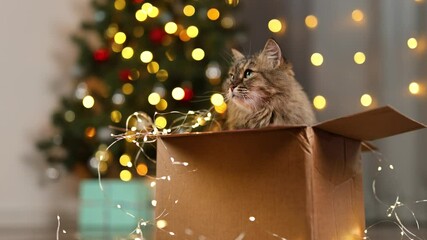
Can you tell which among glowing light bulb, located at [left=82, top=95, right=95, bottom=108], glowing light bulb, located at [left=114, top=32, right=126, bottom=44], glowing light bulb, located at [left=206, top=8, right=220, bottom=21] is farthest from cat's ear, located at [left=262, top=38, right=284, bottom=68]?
glowing light bulb, located at [left=82, top=95, right=95, bottom=108]

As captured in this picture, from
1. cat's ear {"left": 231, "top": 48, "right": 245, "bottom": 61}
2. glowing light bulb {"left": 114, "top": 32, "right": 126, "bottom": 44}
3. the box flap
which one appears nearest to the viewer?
the box flap

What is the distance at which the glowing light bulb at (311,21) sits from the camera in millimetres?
2648

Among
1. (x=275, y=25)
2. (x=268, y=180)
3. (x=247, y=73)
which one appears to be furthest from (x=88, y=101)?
(x=268, y=180)

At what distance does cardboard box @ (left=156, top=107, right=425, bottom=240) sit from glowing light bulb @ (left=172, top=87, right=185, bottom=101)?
1.24 m

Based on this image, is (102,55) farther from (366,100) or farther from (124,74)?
(366,100)

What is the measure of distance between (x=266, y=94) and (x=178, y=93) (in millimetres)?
1157

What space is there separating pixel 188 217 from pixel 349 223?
352 mm

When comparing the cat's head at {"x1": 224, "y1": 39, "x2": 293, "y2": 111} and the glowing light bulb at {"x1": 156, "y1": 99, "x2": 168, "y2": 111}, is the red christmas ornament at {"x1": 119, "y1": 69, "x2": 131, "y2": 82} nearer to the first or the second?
the glowing light bulb at {"x1": 156, "y1": 99, "x2": 168, "y2": 111}

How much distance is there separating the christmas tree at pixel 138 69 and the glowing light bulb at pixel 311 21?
1.33 feet

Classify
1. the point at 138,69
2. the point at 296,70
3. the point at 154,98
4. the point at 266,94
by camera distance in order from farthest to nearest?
the point at 296,70
the point at 138,69
the point at 154,98
the point at 266,94

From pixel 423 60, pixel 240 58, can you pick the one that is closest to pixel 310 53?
pixel 423 60

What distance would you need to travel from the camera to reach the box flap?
34.7 inches

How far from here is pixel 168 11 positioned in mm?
2576

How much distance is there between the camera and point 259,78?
4.01 ft
